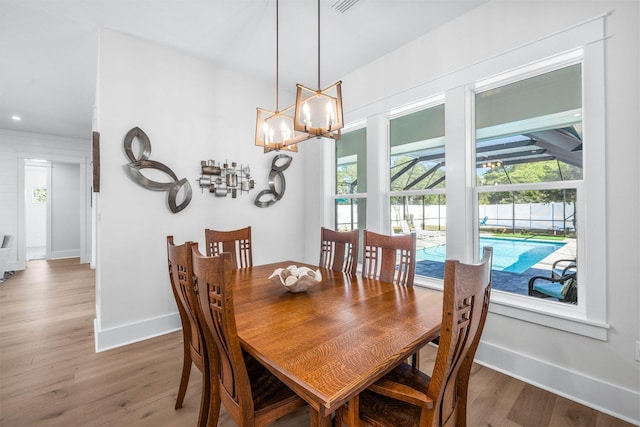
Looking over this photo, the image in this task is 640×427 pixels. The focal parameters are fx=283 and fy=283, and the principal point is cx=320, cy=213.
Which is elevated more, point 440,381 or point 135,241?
point 135,241

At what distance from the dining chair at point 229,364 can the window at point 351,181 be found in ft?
8.20

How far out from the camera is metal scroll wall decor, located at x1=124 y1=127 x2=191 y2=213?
8.96 ft

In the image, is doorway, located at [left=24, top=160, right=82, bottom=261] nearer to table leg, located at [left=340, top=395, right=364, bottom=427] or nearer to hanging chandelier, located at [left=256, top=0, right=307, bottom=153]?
hanging chandelier, located at [left=256, top=0, right=307, bottom=153]

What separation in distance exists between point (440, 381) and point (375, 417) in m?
0.35

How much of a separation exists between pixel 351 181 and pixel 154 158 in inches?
89.3

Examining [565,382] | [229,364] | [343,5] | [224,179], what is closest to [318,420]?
[229,364]

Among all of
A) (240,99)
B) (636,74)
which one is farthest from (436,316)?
(240,99)

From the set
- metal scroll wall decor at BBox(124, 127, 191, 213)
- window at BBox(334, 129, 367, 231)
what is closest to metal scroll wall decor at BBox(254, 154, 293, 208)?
window at BBox(334, 129, 367, 231)

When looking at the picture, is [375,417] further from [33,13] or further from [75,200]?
[75,200]

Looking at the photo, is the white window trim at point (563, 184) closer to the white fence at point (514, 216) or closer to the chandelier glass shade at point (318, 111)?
the white fence at point (514, 216)

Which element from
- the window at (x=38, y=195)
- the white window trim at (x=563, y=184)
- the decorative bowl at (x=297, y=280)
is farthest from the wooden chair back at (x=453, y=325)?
the window at (x=38, y=195)

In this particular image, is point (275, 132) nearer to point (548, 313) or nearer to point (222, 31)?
point (222, 31)

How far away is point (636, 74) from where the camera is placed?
1.70 metres

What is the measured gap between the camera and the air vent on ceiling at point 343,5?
2281 millimetres
